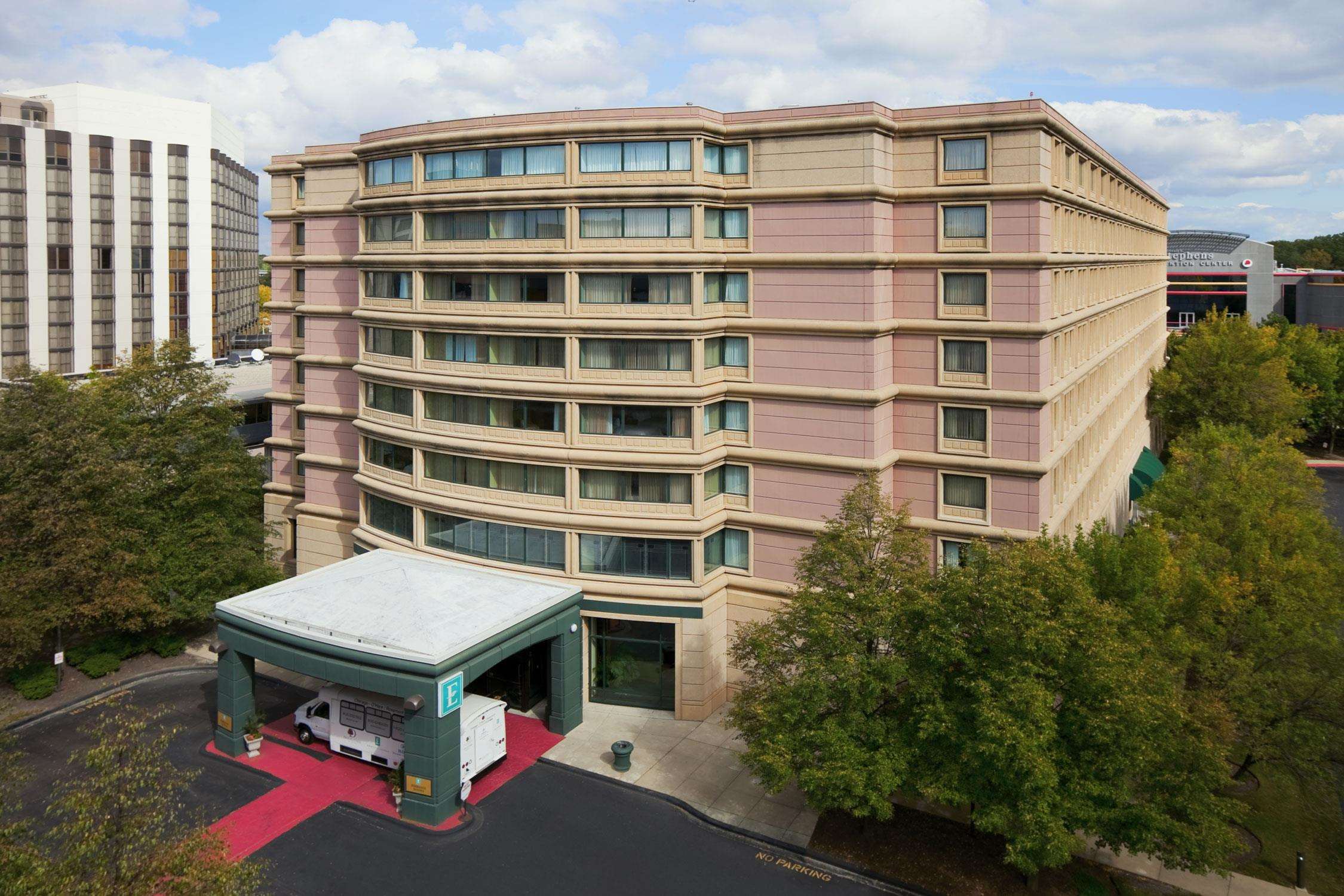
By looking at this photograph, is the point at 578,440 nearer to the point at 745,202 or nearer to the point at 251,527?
the point at 745,202

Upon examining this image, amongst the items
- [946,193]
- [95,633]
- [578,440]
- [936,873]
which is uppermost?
[946,193]

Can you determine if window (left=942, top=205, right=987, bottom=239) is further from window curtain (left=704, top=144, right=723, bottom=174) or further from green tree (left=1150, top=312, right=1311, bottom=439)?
green tree (left=1150, top=312, right=1311, bottom=439)

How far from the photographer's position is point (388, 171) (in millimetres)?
42219

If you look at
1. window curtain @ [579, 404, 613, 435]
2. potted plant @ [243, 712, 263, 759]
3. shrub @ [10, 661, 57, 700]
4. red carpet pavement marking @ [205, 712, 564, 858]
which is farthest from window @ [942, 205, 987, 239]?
shrub @ [10, 661, 57, 700]

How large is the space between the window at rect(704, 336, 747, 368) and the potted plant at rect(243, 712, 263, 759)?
2130 centimetres

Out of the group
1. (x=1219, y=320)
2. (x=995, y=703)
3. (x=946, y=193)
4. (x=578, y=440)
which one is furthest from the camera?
(x=1219, y=320)

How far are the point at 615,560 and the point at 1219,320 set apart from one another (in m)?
73.6

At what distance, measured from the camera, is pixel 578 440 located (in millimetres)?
38156

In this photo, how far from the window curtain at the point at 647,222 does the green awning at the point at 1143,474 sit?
117ft

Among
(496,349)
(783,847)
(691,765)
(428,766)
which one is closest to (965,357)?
(691,765)

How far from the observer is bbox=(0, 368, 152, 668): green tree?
3756 centimetres

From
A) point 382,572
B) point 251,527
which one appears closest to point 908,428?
point 382,572

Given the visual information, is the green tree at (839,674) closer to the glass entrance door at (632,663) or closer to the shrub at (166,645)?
the glass entrance door at (632,663)

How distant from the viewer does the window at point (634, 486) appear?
37.6 m
